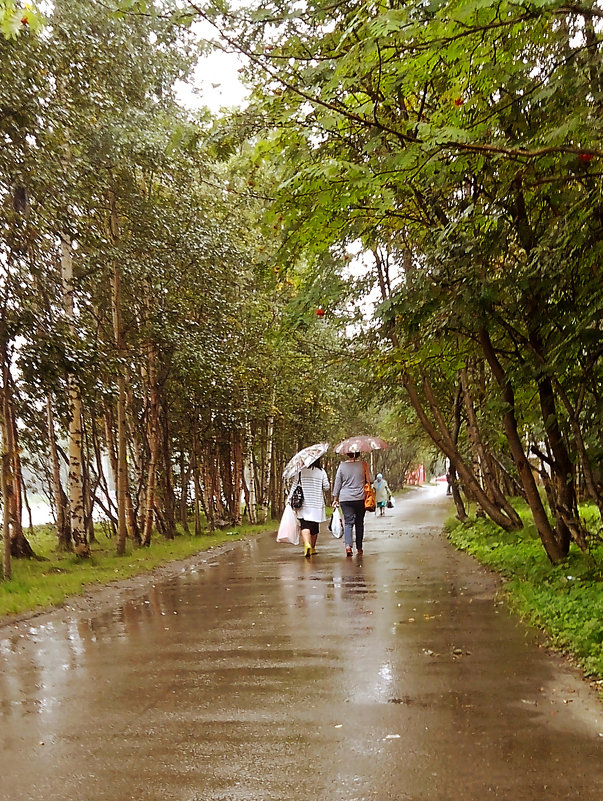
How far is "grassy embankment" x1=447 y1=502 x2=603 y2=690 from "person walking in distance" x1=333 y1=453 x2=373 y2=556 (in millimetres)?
2170

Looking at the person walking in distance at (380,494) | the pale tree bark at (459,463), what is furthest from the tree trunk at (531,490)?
the person walking in distance at (380,494)

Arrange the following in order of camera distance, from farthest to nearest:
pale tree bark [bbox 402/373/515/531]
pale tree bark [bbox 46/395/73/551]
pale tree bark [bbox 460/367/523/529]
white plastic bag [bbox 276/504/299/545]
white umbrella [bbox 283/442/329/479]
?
pale tree bark [bbox 46/395/73/551]
white plastic bag [bbox 276/504/299/545]
pale tree bark [bbox 460/367/523/529]
white umbrella [bbox 283/442/329/479]
pale tree bark [bbox 402/373/515/531]

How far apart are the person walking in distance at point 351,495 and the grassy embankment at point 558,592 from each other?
2.17 m

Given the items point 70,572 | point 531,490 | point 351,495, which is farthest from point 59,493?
point 531,490

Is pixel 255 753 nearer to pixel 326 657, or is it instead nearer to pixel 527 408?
pixel 326 657

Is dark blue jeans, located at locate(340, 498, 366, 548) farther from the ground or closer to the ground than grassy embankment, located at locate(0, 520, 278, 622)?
farther from the ground

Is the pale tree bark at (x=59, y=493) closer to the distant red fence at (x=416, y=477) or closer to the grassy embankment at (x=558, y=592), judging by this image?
the grassy embankment at (x=558, y=592)

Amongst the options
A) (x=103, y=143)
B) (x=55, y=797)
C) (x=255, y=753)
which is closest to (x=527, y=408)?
(x=255, y=753)

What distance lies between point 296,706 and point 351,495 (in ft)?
27.1

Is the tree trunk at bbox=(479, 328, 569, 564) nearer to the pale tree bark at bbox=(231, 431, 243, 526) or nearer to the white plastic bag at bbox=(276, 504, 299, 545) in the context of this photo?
the white plastic bag at bbox=(276, 504, 299, 545)

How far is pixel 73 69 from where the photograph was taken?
13.0 metres

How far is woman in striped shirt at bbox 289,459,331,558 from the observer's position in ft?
43.4

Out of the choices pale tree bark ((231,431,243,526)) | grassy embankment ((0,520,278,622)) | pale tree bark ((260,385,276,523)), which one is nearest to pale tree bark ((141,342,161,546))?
grassy embankment ((0,520,278,622))

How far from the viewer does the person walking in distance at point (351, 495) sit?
13.0 m
